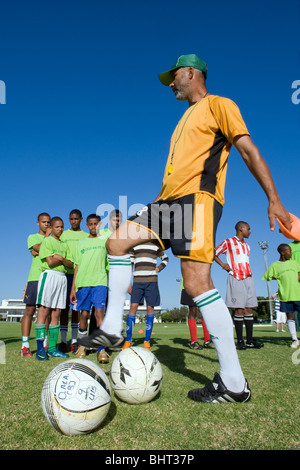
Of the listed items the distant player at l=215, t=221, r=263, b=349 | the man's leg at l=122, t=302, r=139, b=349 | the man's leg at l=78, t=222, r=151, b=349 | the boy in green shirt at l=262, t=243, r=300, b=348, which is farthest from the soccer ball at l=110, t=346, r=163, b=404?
the boy in green shirt at l=262, t=243, r=300, b=348

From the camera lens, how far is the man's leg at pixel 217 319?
2793mm

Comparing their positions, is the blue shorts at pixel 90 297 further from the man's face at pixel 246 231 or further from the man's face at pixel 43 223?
the man's face at pixel 246 231

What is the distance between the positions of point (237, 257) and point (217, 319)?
17.2 ft

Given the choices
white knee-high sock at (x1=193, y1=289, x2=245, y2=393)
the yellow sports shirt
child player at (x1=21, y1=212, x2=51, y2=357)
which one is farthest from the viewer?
child player at (x1=21, y1=212, x2=51, y2=357)

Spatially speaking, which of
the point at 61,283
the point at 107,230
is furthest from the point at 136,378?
the point at 107,230

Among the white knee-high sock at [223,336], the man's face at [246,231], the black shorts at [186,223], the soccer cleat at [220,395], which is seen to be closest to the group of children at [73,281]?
the man's face at [246,231]

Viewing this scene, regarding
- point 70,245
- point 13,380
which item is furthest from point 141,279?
point 13,380

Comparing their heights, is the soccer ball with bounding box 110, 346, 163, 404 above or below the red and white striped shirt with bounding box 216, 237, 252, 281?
below

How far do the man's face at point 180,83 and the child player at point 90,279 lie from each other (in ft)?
11.1

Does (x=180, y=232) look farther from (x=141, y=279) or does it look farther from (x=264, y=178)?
(x=141, y=279)

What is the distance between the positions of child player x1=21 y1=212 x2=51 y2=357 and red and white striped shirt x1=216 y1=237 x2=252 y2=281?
404 cm

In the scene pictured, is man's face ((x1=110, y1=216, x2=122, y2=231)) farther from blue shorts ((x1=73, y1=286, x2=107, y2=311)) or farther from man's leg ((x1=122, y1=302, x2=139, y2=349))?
man's leg ((x1=122, y1=302, x2=139, y2=349))

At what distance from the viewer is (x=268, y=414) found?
97.8 inches

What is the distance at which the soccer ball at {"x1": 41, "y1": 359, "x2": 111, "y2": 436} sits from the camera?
2.16 meters
